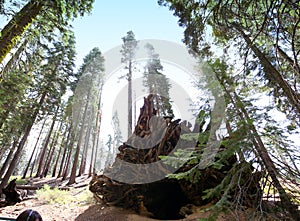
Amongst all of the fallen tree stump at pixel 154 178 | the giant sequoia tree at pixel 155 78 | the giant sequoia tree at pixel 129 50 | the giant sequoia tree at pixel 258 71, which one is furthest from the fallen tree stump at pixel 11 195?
the giant sequoia tree at pixel 129 50

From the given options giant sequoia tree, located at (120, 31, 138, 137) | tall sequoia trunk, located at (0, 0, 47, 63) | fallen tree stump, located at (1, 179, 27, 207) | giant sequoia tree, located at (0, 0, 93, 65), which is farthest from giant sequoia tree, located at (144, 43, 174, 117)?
fallen tree stump, located at (1, 179, 27, 207)

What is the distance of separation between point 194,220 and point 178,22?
24.7 feet

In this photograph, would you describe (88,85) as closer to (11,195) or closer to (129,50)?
(129,50)

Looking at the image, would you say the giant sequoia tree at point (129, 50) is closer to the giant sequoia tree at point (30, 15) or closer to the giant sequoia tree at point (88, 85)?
the giant sequoia tree at point (88, 85)

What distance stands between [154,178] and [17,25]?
6.52 metres

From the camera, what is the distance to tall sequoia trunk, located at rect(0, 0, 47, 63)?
19.2 ft

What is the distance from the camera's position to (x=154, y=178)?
5.05 metres

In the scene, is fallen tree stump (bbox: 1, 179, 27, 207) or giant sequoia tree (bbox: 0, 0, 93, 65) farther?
fallen tree stump (bbox: 1, 179, 27, 207)

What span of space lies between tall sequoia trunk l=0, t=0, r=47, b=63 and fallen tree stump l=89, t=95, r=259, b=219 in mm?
5424

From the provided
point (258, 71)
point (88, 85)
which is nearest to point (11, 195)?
point (258, 71)

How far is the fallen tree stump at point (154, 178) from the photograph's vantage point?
195 inches

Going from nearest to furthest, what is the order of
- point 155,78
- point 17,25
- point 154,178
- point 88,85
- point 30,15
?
point 154,178 → point 17,25 → point 30,15 → point 155,78 → point 88,85

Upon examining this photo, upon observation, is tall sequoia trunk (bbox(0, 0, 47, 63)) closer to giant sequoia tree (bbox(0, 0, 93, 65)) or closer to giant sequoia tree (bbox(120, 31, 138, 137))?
giant sequoia tree (bbox(0, 0, 93, 65))

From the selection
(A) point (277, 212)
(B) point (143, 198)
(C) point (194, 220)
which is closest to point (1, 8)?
(B) point (143, 198)
